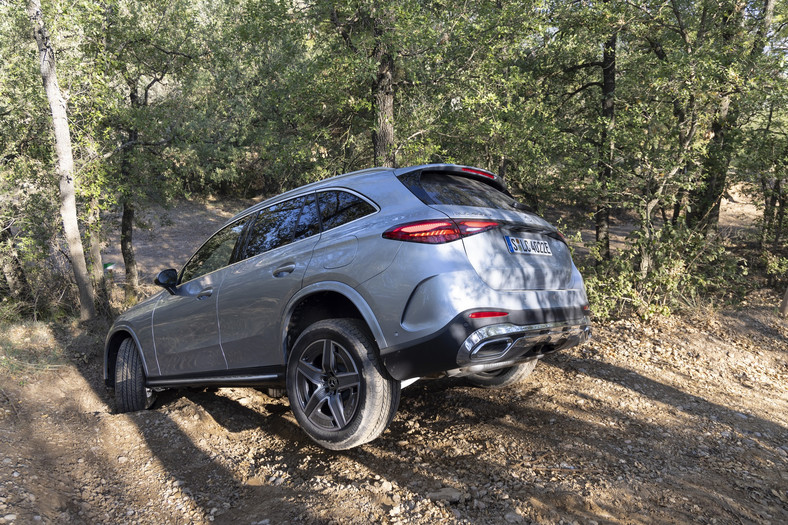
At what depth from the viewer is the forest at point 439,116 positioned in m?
7.48

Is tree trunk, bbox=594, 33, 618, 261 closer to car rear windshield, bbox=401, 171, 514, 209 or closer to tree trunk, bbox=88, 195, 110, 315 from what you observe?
car rear windshield, bbox=401, 171, 514, 209

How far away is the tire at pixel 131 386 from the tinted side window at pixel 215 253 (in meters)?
1.19

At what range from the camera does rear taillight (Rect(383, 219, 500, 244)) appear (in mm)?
2885

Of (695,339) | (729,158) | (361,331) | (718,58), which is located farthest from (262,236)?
(729,158)

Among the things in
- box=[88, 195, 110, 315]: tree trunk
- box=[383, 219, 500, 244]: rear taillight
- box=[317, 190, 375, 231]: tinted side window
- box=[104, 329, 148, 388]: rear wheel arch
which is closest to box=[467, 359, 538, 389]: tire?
box=[383, 219, 500, 244]: rear taillight

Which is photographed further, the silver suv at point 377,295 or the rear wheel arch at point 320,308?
the rear wheel arch at point 320,308

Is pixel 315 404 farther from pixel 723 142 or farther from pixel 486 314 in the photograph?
pixel 723 142

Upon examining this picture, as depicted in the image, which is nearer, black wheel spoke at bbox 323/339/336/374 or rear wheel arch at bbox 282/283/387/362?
rear wheel arch at bbox 282/283/387/362

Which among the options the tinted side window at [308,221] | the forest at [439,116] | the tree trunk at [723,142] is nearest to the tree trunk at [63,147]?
the forest at [439,116]

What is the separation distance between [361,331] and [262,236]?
4.47 ft

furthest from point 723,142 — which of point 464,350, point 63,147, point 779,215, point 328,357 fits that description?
point 63,147

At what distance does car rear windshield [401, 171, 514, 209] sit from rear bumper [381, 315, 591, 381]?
2.70 feet

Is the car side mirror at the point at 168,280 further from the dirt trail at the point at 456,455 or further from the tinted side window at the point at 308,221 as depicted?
the tinted side window at the point at 308,221

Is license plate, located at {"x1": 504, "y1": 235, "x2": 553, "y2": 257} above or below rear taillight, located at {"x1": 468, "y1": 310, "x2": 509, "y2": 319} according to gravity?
above
